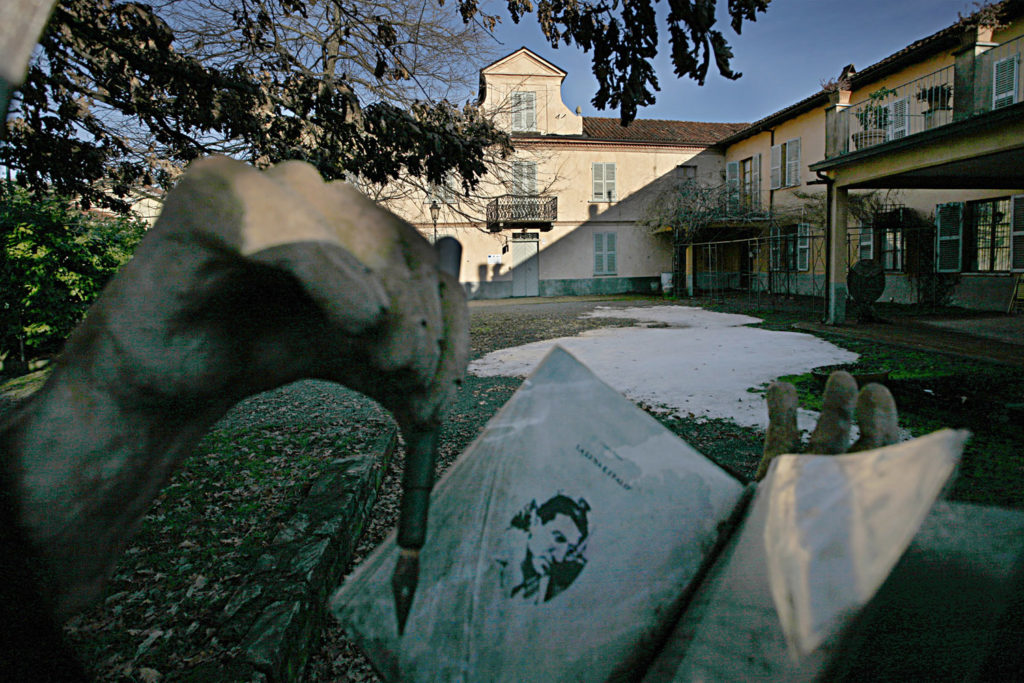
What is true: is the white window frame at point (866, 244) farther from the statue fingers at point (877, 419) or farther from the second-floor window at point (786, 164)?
the statue fingers at point (877, 419)

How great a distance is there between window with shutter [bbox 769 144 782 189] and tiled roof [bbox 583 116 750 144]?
14.7 ft

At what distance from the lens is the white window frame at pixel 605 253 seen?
23.7 meters

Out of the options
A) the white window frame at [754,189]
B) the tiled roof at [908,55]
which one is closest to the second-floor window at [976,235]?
the tiled roof at [908,55]

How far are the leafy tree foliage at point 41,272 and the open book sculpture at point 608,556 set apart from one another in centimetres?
766

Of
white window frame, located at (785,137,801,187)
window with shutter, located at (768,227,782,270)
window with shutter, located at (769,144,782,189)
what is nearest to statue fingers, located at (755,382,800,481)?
white window frame, located at (785,137,801,187)

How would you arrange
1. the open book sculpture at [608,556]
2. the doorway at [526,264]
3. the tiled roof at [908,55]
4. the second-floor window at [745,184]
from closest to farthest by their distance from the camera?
the open book sculpture at [608,556], the tiled roof at [908,55], the second-floor window at [745,184], the doorway at [526,264]

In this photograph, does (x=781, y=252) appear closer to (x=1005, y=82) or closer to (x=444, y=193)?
(x=1005, y=82)

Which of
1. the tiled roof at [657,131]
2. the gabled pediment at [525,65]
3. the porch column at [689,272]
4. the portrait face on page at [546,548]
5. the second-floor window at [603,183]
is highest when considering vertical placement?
the gabled pediment at [525,65]

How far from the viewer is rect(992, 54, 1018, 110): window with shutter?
10469 millimetres

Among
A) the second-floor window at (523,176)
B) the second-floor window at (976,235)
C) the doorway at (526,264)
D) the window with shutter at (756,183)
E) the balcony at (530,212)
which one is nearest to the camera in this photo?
the second-floor window at (523,176)

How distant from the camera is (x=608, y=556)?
1.03 metres

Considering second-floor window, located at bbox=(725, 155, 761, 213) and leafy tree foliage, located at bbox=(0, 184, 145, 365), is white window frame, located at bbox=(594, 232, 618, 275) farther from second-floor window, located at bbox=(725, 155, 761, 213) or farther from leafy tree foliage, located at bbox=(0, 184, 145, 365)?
leafy tree foliage, located at bbox=(0, 184, 145, 365)

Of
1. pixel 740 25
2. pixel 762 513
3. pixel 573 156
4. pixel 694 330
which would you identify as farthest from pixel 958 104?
pixel 573 156

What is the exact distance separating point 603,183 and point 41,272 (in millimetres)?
20354
